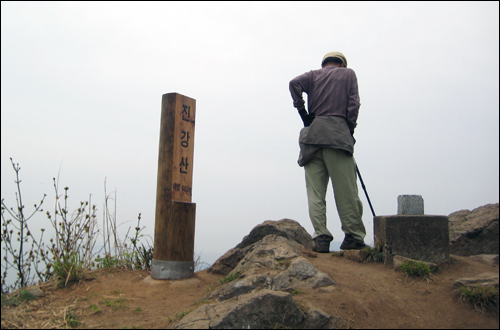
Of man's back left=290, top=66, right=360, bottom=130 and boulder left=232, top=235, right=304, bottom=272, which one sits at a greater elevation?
man's back left=290, top=66, right=360, bottom=130

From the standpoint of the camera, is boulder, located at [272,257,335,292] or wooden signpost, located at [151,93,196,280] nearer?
boulder, located at [272,257,335,292]

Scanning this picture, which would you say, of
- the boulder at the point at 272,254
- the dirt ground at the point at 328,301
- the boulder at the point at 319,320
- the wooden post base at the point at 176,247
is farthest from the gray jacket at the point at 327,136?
the boulder at the point at 319,320

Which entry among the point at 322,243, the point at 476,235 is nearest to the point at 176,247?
the point at 322,243

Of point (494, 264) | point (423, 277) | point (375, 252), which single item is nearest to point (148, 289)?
point (375, 252)

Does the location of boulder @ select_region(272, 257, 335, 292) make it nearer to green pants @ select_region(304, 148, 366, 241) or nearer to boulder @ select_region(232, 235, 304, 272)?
boulder @ select_region(232, 235, 304, 272)

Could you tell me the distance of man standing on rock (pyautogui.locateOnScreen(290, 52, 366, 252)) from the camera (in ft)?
13.9

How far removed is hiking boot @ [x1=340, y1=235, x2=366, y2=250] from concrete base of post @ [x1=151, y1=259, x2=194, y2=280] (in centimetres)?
170

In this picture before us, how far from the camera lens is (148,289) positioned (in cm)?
375

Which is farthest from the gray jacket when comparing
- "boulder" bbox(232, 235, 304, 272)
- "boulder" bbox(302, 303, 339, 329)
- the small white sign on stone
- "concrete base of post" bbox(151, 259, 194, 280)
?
"boulder" bbox(302, 303, 339, 329)

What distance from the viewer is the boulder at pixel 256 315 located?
8.39 feet

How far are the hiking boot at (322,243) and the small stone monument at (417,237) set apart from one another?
0.71 m

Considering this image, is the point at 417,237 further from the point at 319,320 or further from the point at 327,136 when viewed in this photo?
the point at 319,320

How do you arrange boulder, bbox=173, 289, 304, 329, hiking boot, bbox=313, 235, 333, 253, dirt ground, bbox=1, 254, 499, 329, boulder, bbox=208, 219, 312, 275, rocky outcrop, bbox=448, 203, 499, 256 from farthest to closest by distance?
hiking boot, bbox=313, 235, 333, 253 < rocky outcrop, bbox=448, 203, 499, 256 < boulder, bbox=208, 219, 312, 275 < dirt ground, bbox=1, 254, 499, 329 < boulder, bbox=173, 289, 304, 329

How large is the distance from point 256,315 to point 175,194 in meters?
1.85
